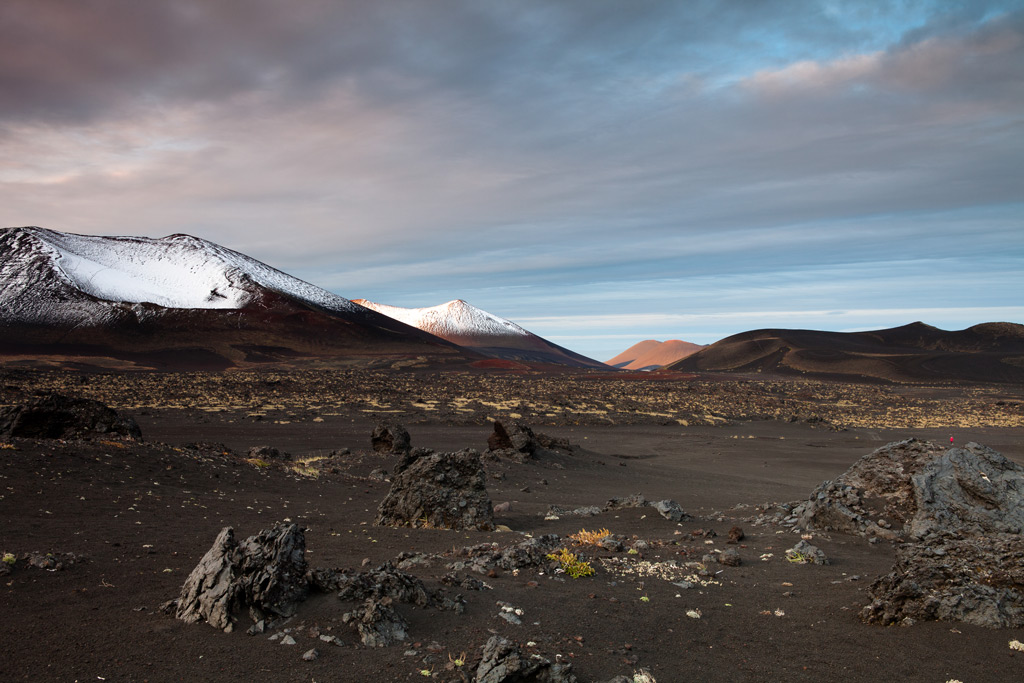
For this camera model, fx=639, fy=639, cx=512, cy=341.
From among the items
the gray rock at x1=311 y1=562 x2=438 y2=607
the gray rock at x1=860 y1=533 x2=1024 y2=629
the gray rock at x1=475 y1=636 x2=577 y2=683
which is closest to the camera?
the gray rock at x1=475 y1=636 x2=577 y2=683

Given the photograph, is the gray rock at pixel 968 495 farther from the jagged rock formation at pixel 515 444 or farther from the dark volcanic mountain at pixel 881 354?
the dark volcanic mountain at pixel 881 354

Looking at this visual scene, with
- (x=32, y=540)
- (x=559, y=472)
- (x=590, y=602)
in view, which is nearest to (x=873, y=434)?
(x=559, y=472)

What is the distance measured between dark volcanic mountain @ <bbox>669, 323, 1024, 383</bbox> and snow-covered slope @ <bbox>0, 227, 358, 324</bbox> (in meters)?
98.2

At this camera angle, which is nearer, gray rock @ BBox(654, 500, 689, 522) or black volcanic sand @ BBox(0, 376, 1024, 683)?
black volcanic sand @ BBox(0, 376, 1024, 683)

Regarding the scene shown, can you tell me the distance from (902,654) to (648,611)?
224cm

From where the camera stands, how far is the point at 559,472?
1828cm

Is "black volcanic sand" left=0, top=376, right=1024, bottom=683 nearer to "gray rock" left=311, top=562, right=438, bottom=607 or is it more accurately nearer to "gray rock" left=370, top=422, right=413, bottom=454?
"gray rock" left=311, top=562, right=438, bottom=607

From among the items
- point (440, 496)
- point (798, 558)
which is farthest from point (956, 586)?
point (440, 496)

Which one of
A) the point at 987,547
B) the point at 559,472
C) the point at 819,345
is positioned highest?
the point at 819,345

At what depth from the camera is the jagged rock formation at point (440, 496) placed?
10.5 m

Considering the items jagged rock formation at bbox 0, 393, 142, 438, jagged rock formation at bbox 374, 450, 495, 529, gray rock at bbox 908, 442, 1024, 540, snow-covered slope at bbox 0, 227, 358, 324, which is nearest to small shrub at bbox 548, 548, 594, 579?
jagged rock formation at bbox 374, 450, 495, 529

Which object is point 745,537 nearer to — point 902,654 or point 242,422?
point 902,654

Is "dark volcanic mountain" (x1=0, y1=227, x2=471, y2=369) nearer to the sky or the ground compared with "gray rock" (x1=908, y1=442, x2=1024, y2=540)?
nearer to the sky

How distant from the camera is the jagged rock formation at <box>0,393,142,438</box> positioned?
1355 centimetres
